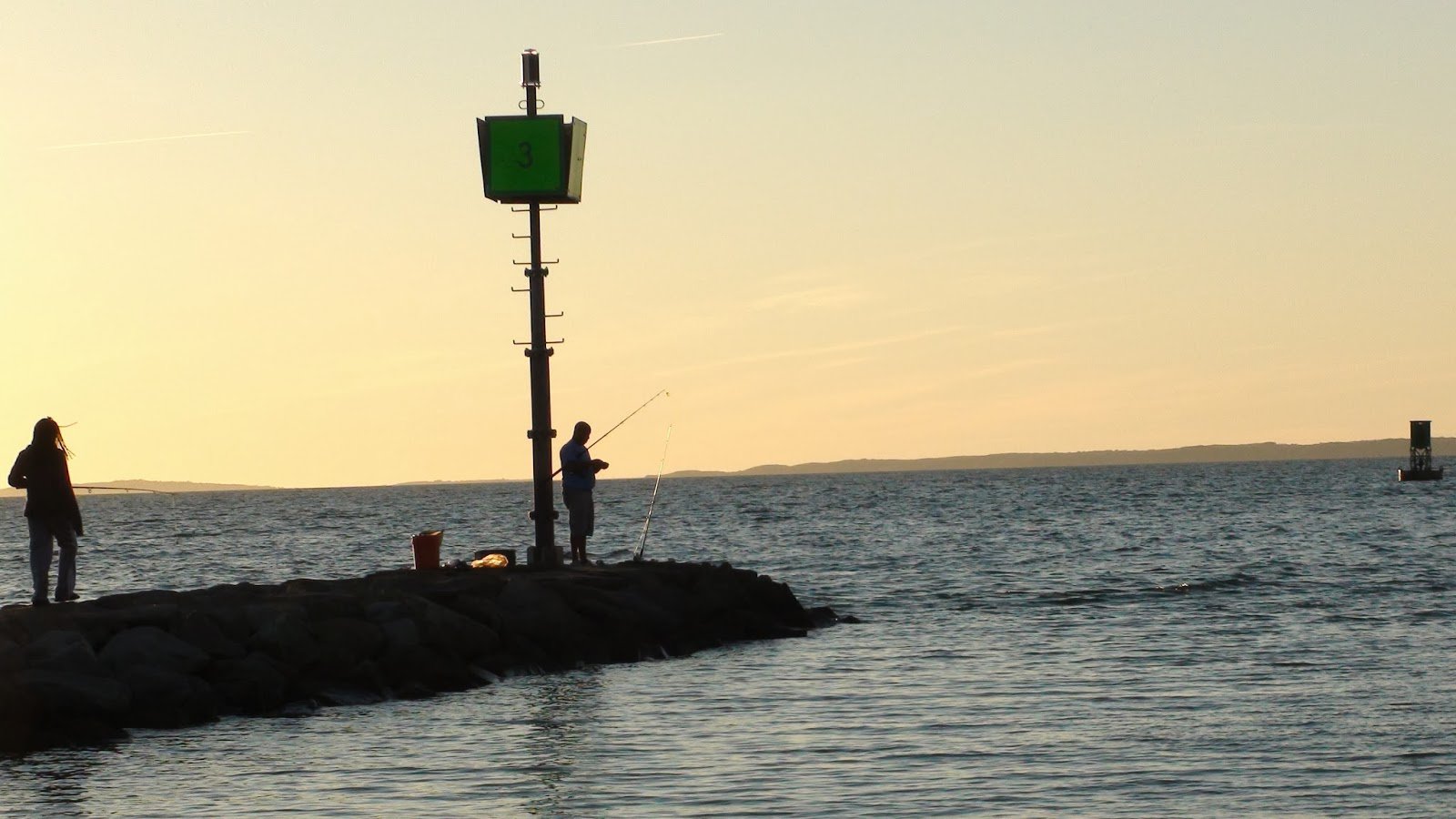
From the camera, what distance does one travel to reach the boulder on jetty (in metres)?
14.2

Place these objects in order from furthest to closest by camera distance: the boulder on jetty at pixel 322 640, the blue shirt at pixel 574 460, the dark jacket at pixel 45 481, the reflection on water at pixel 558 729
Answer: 1. the blue shirt at pixel 574 460
2. the dark jacket at pixel 45 481
3. the boulder on jetty at pixel 322 640
4. the reflection on water at pixel 558 729

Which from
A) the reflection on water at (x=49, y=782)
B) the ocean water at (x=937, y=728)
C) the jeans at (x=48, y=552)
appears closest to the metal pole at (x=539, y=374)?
the ocean water at (x=937, y=728)

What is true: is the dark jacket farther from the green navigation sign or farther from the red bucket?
the green navigation sign

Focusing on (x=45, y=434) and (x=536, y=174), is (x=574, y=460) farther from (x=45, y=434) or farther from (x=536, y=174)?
(x=45, y=434)

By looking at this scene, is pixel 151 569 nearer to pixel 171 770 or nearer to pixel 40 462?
pixel 40 462

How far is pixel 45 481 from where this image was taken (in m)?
16.5

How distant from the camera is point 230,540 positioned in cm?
6178

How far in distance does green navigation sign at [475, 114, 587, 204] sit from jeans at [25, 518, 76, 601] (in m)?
6.77

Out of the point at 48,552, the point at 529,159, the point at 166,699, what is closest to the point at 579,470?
the point at 529,159

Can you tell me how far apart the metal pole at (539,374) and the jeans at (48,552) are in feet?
18.4

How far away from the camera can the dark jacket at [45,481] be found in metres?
16.5

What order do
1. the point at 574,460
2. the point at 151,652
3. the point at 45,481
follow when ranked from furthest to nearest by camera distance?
the point at 574,460 → the point at 45,481 → the point at 151,652

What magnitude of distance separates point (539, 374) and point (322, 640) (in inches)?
215

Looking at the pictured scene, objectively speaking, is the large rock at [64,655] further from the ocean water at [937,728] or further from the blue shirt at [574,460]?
the blue shirt at [574,460]
